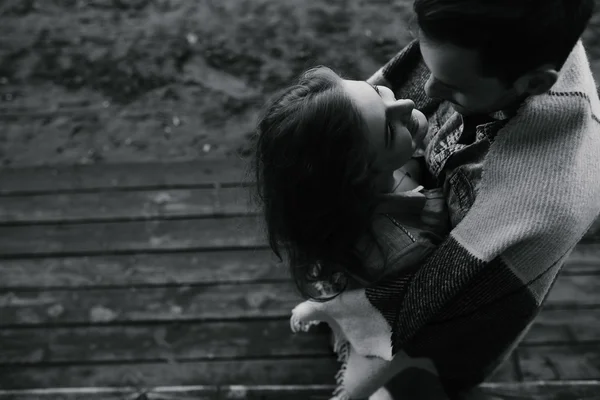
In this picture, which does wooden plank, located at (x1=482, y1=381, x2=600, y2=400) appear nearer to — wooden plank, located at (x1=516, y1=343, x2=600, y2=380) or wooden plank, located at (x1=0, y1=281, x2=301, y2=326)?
wooden plank, located at (x1=516, y1=343, x2=600, y2=380)

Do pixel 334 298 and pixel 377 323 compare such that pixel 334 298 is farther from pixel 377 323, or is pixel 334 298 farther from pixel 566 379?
pixel 566 379

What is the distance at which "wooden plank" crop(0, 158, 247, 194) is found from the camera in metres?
2.24

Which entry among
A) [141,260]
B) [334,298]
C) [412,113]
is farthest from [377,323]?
[141,260]

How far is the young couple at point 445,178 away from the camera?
0.92 m

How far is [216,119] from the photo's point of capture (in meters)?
2.45

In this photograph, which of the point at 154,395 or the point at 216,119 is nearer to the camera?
the point at 154,395

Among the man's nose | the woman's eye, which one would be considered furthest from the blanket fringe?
the man's nose

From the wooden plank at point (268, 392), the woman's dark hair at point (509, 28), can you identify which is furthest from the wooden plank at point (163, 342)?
the woman's dark hair at point (509, 28)

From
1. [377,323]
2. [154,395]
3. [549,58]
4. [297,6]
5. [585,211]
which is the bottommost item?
[154,395]

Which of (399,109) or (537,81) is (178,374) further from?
(537,81)

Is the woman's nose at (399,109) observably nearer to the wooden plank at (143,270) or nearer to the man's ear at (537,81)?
the man's ear at (537,81)

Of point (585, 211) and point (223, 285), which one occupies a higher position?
point (585, 211)

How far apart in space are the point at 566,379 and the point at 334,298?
0.82 meters

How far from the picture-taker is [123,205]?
219cm
